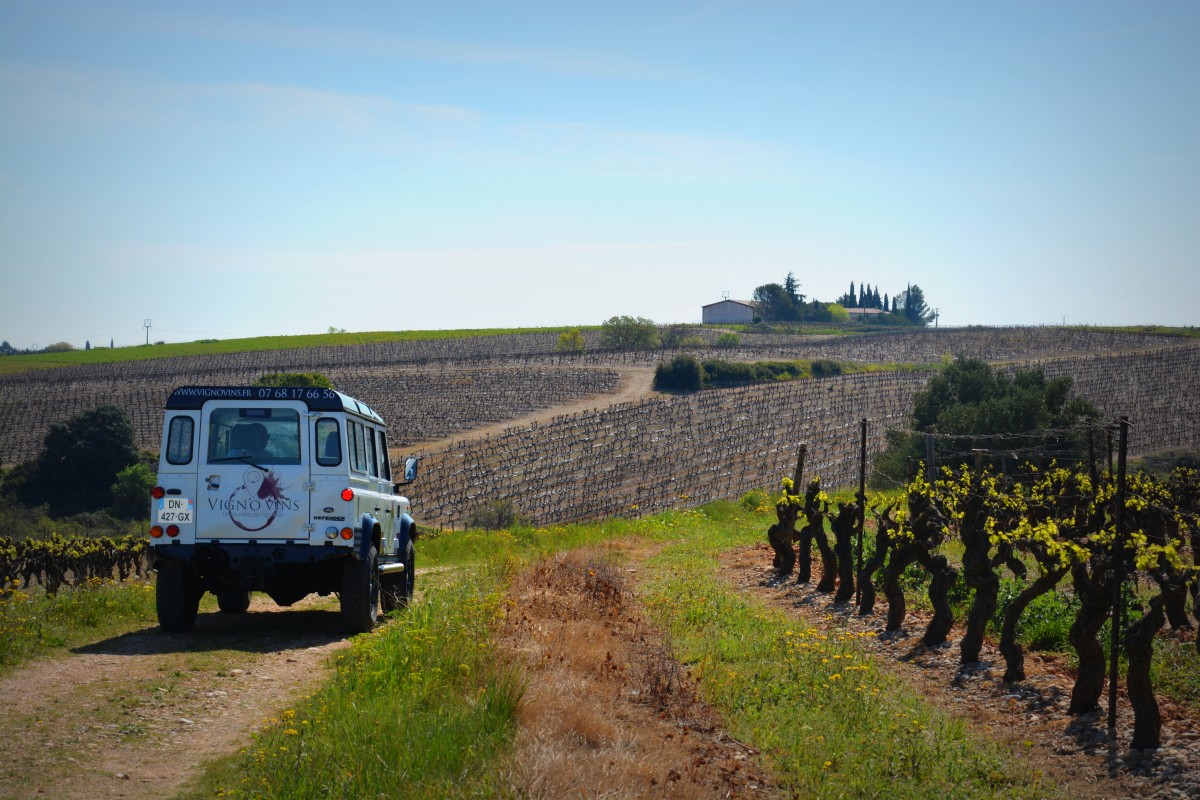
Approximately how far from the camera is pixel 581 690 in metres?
9.65

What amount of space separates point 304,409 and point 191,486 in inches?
64.9

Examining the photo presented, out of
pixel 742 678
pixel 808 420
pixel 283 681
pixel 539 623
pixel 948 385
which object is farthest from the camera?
→ pixel 808 420

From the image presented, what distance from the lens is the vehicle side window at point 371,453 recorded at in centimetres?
1480

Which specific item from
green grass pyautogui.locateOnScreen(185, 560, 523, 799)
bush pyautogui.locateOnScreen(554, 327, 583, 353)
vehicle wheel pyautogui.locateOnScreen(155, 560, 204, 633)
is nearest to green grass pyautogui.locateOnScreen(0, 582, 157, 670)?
vehicle wheel pyautogui.locateOnScreen(155, 560, 204, 633)

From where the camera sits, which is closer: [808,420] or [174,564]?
[174,564]

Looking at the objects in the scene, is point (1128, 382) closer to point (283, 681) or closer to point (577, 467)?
point (577, 467)

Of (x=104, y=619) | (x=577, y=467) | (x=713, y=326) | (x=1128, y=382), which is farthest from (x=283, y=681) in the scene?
(x=713, y=326)

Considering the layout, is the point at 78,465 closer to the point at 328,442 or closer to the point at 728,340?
the point at 328,442

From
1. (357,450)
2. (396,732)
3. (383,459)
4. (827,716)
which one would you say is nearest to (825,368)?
(383,459)

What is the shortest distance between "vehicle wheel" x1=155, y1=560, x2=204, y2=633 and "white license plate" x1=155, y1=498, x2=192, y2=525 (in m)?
0.55

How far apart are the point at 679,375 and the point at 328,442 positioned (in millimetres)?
77985

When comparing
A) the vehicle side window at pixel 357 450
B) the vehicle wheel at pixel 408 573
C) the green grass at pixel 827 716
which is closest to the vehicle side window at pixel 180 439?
the vehicle side window at pixel 357 450

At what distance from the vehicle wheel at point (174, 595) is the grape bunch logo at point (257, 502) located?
100cm

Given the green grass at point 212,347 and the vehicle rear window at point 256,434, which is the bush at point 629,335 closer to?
the green grass at point 212,347
